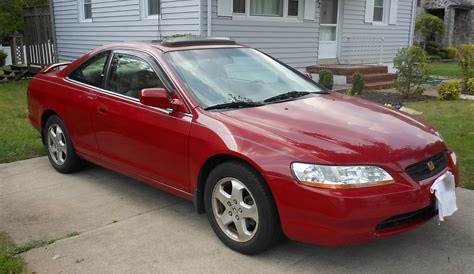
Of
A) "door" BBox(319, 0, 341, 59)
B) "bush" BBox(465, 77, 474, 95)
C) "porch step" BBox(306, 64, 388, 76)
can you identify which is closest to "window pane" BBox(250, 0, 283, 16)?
"porch step" BBox(306, 64, 388, 76)

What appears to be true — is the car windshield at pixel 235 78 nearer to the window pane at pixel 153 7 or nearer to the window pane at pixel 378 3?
the window pane at pixel 153 7

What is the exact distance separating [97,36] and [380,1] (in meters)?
9.28

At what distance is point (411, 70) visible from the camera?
1100 cm

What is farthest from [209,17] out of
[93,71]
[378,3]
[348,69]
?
[378,3]

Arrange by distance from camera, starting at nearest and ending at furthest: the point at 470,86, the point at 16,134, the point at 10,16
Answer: the point at 16,134
the point at 470,86
the point at 10,16

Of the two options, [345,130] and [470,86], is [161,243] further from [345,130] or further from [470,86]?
[470,86]

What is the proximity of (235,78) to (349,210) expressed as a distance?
5.72ft

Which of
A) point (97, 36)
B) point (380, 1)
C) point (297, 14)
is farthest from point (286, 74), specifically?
point (380, 1)

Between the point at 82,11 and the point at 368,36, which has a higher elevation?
the point at 82,11

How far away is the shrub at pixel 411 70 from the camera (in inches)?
430

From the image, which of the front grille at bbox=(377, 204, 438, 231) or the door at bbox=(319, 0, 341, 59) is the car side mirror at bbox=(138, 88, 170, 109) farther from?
the door at bbox=(319, 0, 341, 59)

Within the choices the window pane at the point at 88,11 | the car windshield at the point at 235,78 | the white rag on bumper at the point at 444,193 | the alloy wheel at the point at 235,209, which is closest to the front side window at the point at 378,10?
the window pane at the point at 88,11

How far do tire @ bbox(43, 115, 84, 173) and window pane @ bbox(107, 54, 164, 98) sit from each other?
1018 mm

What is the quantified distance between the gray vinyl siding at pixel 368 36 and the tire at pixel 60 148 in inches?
447
